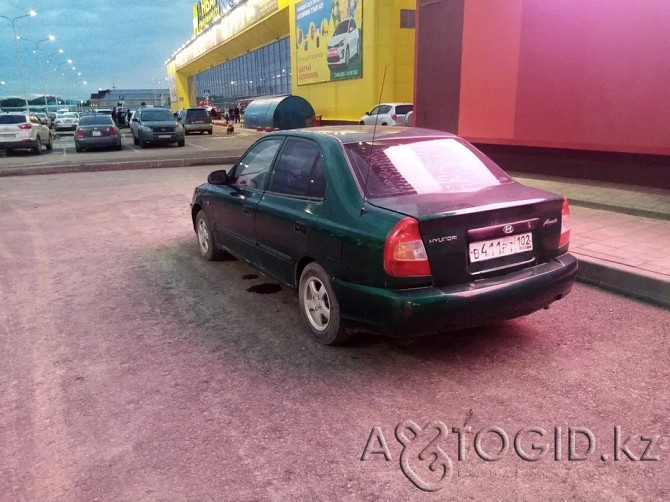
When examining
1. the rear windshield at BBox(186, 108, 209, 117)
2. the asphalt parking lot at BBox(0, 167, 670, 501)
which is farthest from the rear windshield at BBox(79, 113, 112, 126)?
the asphalt parking lot at BBox(0, 167, 670, 501)

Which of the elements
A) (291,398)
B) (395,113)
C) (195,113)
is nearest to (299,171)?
(291,398)

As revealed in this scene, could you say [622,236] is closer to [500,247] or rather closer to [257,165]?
[500,247]

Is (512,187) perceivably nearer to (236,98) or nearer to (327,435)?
(327,435)

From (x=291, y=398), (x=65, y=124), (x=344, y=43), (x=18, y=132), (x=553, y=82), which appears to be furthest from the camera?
(x=65, y=124)

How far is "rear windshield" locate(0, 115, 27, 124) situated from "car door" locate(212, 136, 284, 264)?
18800 mm

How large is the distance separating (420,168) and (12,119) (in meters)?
21.4

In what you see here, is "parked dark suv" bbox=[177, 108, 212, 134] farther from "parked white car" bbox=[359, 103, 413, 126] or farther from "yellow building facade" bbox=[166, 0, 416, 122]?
"parked white car" bbox=[359, 103, 413, 126]

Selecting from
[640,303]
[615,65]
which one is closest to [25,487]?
[640,303]

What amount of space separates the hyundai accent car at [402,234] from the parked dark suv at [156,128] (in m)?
19.8

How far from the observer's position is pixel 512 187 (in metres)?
3.97

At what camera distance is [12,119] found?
20.7 metres

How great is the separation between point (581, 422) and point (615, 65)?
8248 millimetres

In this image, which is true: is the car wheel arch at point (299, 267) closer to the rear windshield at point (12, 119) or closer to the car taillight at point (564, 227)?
the car taillight at point (564, 227)

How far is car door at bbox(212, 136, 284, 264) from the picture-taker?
190 inches
